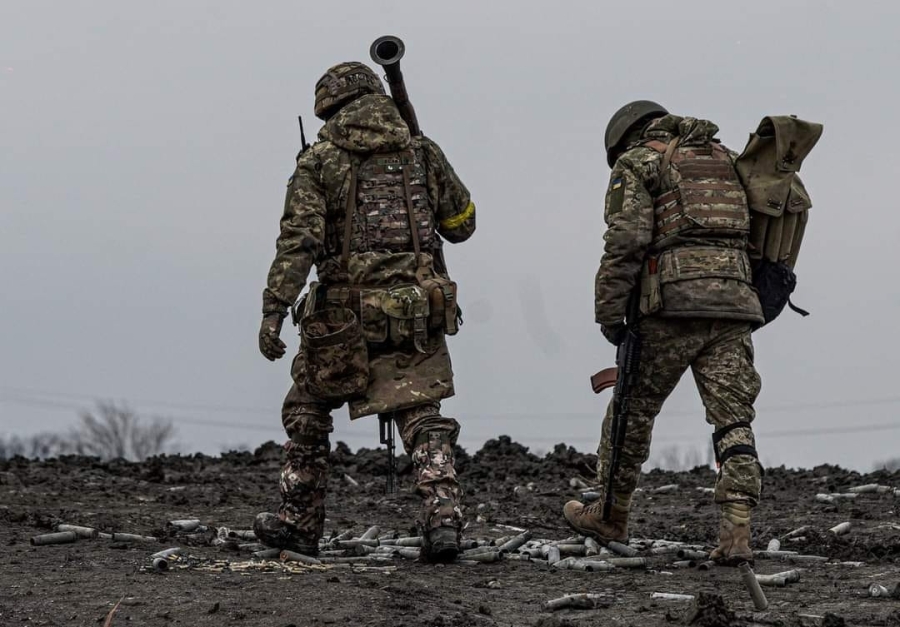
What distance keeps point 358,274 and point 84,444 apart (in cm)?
5582

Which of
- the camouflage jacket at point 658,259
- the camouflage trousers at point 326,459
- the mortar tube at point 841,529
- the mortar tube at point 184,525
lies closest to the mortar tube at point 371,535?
the camouflage trousers at point 326,459

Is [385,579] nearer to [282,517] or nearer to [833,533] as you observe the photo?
[282,517]

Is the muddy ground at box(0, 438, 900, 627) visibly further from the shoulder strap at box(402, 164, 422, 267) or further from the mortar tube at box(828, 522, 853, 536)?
the shoulder strap at box(402, 164, 422, 267)

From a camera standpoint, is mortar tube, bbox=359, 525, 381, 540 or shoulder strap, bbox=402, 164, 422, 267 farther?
mortar tube, bbox=359, 525, 381, 540

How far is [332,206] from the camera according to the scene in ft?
28.0

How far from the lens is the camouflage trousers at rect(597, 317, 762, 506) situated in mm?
8133

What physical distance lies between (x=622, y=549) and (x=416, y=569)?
150 centimetres

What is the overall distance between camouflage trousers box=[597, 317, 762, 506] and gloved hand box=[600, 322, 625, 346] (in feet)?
0.58

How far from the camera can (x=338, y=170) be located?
8484 millimetres

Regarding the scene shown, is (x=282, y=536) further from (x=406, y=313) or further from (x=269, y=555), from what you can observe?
(x=406, y=313)

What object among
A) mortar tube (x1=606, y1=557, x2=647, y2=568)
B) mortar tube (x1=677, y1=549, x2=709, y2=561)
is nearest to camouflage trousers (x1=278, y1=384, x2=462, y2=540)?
mortar tube (x1=606, y1=557, x2=647, y2=568)

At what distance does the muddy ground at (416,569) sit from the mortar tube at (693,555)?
0.20 metres

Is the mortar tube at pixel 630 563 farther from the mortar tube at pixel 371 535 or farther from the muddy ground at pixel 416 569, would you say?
the mortar tube at pixel 371 535

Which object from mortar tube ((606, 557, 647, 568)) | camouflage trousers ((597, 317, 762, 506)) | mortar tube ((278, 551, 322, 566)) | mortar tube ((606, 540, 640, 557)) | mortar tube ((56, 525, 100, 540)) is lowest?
mortar tube ((606, 557, 647, 568))
